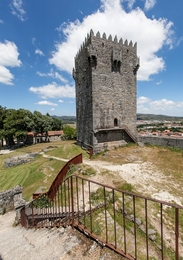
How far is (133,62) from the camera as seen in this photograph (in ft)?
61.5

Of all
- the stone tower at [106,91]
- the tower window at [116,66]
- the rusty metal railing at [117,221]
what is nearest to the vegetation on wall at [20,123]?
the stone tower at [106,91]

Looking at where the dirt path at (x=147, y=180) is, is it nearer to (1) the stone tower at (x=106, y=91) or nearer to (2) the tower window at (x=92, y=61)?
(1) the stone tower at (x=106, y=91)

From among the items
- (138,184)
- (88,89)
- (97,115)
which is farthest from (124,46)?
(138,184)

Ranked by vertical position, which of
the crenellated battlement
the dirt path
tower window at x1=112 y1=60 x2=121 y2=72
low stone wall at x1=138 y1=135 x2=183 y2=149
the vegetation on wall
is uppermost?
the crenellated battlement

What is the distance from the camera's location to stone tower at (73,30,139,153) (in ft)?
53.5

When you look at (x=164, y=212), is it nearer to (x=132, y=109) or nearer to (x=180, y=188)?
(x=180, y=188)

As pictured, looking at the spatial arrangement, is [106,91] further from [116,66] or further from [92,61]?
[92,61]

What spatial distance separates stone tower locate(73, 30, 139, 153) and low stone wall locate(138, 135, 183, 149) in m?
1.82

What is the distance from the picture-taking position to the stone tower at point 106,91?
16312mm

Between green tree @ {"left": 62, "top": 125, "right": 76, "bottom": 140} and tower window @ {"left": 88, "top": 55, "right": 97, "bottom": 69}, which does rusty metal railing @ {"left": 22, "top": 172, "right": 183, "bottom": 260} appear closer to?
tower window @ {"left": 88, "top": 55, "right": 97, "bottom": 69}

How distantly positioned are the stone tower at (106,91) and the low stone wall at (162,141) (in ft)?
5.97

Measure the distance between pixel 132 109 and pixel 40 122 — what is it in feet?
79.3

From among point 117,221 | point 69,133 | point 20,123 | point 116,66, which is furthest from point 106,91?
point 69,133

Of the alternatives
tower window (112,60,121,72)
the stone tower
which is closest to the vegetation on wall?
the stone tower
